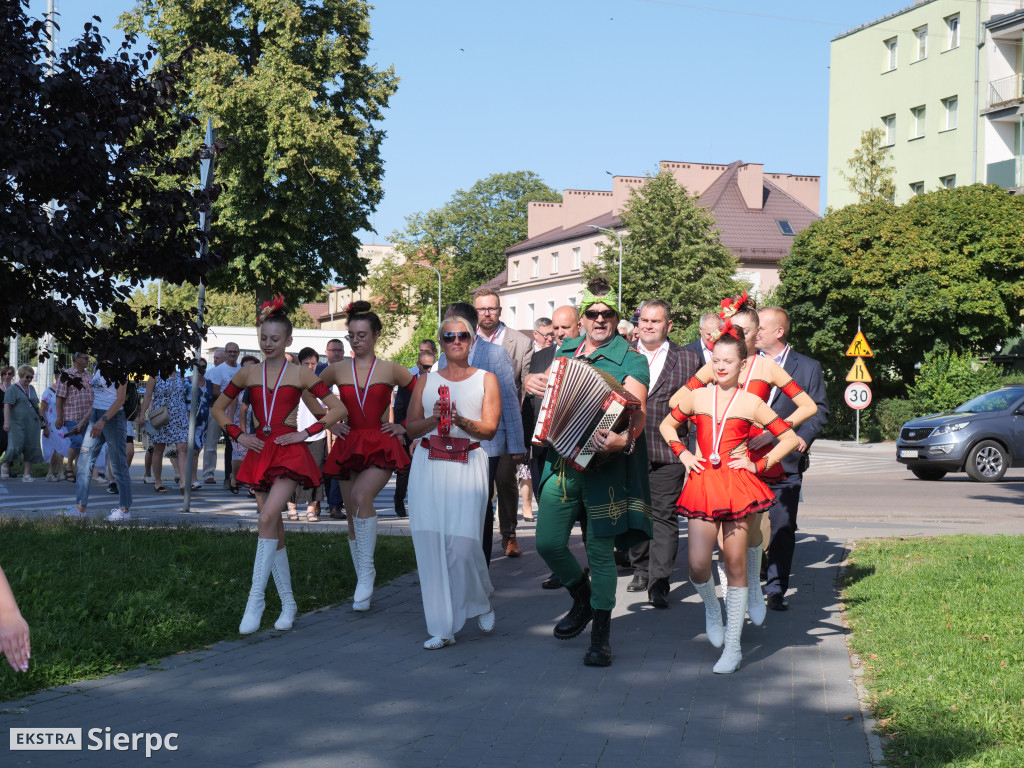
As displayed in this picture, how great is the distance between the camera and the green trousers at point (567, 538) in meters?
6.50

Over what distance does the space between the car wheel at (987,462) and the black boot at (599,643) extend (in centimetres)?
1662

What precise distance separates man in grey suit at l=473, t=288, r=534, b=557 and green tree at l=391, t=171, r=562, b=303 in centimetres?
8188

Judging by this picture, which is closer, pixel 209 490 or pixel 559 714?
pixel 559 714

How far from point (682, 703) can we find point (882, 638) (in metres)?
1.88

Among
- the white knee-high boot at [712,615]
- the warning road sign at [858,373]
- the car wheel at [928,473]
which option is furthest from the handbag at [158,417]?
the warning road sign at [858,373]

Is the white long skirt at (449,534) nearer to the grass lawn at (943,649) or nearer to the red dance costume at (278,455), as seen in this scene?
the red dance costume at (278,455)

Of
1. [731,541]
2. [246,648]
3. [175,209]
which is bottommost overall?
[246,648]

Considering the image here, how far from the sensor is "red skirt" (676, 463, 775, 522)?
20.9 ft

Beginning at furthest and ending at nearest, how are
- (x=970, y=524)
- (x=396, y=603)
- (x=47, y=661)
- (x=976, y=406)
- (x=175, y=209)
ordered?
(x=976, y=406)
(x=970, y=524)
(x=175, y=209)
(x=396, y=603)
(x=47, y=661)

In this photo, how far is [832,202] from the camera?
5697 cm

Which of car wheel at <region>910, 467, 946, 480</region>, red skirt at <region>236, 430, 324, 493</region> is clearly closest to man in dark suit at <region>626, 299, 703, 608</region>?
red skirt at <region>236, 430, 324, 493</region>

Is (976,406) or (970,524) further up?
(976,406)

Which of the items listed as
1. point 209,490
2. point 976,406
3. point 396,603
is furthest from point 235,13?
point 396,603

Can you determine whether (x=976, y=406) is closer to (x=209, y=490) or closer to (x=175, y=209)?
(x=209, y=490)
